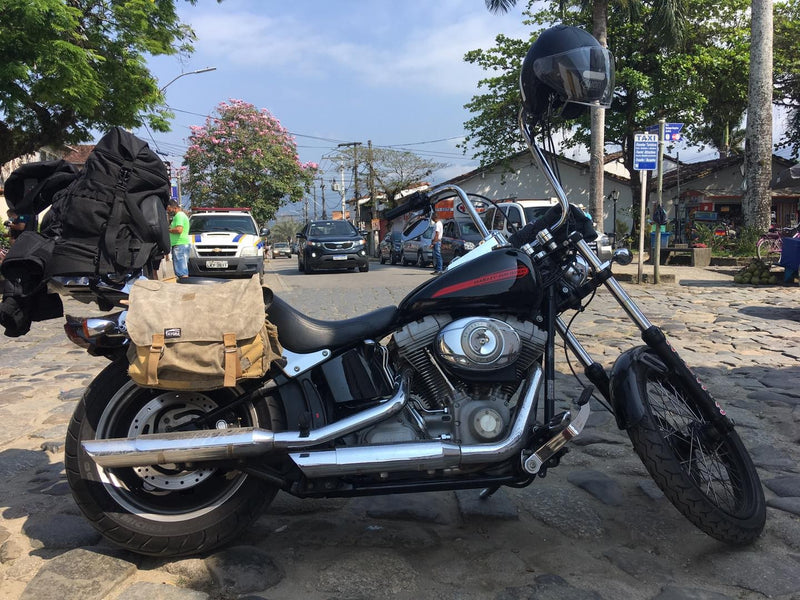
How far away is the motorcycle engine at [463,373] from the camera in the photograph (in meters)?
2.34

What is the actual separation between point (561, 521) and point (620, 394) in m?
0.69

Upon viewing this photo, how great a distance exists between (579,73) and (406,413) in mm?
1536

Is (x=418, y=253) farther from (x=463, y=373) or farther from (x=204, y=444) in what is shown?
(x=204, y=444)

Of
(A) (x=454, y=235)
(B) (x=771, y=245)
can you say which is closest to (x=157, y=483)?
(A) (x=454, y=235)

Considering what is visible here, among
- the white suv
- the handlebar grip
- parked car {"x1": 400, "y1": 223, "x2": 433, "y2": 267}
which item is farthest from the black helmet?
parked car {"x1": 400, "y1": 223, "x2": 433, "y2": 267}

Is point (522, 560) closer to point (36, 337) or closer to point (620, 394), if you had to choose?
point (620, 394)

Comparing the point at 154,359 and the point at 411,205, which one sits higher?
the point at 411,205

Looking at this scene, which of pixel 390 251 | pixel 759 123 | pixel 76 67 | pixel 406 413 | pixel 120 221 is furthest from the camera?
pixel 390 251

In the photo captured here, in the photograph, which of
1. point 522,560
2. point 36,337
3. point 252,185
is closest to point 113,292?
point 522,560

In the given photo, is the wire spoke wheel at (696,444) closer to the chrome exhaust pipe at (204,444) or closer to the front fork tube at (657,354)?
the front fork tube at (657,354)

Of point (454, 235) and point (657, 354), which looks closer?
point (657, 354)

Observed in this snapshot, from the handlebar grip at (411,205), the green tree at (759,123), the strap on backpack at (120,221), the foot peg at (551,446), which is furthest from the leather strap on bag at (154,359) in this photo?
the green tree at (759,123)

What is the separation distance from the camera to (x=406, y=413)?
7.96 ft

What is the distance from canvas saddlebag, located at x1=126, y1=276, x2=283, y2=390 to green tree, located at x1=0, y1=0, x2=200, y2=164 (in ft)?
31.5
